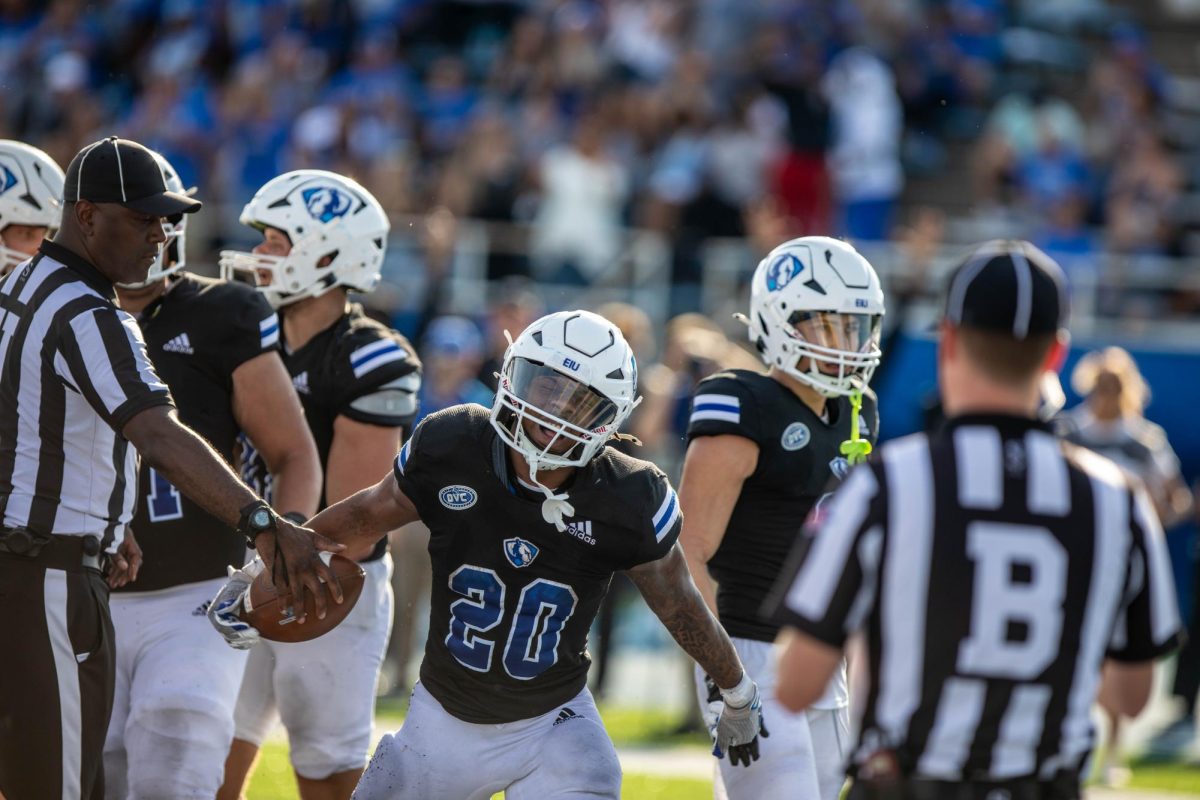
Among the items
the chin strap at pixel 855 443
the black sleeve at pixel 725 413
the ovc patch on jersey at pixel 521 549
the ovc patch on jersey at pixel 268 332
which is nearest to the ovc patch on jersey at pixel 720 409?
the black sleeve at pixel 725 413

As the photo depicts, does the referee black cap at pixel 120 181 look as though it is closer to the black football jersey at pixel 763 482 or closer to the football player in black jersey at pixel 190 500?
the football player in black jersey at pixel 190 500

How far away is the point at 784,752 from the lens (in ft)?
15.7

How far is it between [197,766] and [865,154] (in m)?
9.73

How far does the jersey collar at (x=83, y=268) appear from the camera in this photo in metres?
4.48

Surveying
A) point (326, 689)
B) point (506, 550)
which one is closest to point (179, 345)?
point (326, 689)

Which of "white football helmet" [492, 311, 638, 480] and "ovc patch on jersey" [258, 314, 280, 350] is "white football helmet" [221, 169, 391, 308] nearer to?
"ovc patch on jersey" [258, 314, 280, 350]

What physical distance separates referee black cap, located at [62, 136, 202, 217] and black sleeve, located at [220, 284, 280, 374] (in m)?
0.61

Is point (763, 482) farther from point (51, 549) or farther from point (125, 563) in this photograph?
point (51, 549)

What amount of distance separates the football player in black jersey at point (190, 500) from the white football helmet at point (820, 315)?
148 centimetres

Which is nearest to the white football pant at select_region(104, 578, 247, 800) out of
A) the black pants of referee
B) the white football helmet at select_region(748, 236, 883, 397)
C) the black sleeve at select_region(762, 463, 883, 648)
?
the black pants of referee

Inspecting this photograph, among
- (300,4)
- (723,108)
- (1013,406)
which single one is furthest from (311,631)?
(300,4)

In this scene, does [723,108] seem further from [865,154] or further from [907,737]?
[907,737]

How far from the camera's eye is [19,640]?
171 inches

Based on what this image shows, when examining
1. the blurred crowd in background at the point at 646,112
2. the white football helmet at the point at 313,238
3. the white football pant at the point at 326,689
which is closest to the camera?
the white football pant at the point at 326,689
